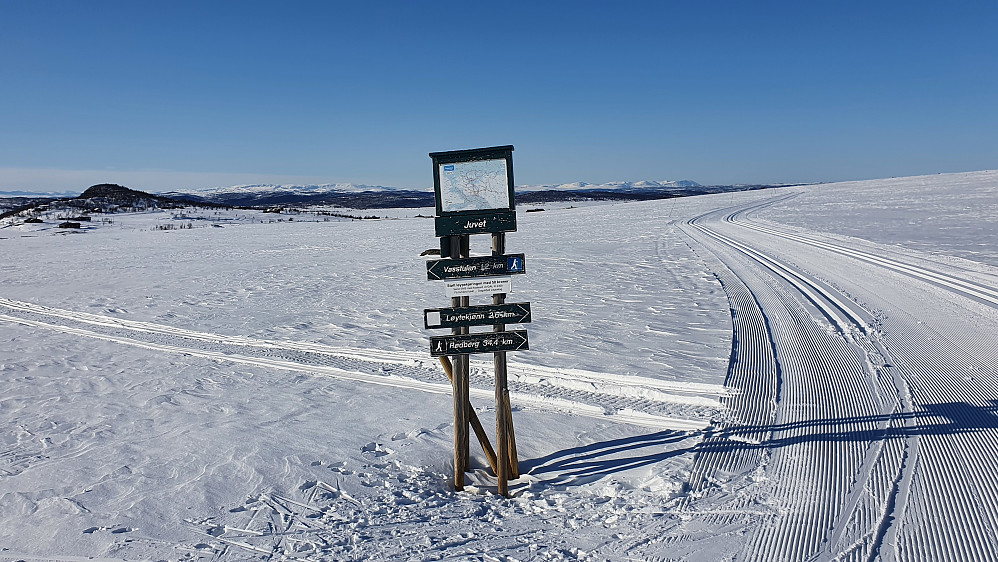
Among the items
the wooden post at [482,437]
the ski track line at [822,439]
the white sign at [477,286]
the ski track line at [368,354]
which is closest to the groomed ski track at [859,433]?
the ski track line at [822,439]

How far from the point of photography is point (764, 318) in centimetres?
1033

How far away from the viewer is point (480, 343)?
5.01 m

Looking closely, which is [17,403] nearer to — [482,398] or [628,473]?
[482,398]

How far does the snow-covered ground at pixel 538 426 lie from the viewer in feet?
13.9

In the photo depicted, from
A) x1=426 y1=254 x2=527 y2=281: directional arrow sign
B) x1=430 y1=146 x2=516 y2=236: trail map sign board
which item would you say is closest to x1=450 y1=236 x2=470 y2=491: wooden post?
x1=426 y1=254 x2=527 y2=281: directional arrow sign

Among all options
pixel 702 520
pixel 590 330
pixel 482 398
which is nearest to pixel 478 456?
pixel 482 398

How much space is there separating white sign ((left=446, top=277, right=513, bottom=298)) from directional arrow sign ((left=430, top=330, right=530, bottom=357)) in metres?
0.37

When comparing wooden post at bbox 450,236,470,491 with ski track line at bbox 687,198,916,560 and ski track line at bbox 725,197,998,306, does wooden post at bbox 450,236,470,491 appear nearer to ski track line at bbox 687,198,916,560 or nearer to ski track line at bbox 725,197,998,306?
ski track line at bbox 687,198,916,560

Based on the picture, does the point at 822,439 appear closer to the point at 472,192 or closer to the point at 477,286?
the point at 477,286

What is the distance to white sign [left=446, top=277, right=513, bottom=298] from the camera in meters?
5.02

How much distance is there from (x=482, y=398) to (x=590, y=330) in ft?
11.4

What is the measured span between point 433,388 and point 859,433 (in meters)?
4.69

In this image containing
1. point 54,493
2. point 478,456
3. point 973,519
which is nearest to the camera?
point 973,519

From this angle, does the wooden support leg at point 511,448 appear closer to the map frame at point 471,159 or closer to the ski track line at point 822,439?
the map frame at point 471,159
